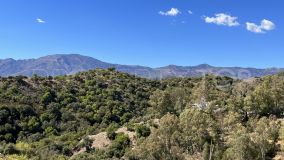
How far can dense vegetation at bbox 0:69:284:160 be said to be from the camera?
58125mm

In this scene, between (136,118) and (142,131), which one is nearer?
(142,131)

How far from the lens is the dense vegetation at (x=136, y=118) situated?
58125 millimetres

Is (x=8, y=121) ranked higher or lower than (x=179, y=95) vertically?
lower

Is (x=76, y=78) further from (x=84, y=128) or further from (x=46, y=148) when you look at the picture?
(x=46, y=148)

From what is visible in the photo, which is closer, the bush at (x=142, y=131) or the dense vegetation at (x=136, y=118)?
the dense vegetation at (x=136, y=118)

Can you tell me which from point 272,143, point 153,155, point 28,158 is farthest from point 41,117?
point 272,143

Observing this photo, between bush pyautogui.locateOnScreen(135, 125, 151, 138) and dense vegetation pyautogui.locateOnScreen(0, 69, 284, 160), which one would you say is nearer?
dense vegetation pyautogui.locateOnScreen(0, 69, 284, 160)

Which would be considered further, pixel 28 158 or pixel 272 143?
pixel 28 158

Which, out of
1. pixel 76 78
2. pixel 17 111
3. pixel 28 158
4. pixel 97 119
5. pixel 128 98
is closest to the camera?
pixel 28 158

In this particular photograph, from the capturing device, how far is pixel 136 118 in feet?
309

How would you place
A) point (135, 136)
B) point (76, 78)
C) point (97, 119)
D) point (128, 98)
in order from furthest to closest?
point (76, 78) → point (128, 98) → point (97, 119) → point (135, 136)

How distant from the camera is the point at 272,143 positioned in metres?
56.4

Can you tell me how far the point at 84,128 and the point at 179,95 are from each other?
23270 mm

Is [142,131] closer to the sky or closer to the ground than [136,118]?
closer to the sky
